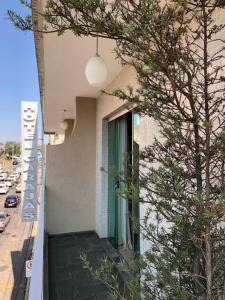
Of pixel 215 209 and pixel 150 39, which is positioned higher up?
pixel 150 39

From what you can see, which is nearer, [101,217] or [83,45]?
[83,45]

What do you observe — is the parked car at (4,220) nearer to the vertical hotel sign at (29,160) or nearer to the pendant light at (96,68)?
the vertical hotel sign at (29,160)

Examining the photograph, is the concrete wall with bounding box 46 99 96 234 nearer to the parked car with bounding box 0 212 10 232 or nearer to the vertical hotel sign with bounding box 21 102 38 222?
the vertical hotel sign with bounding box 21 102 38 222

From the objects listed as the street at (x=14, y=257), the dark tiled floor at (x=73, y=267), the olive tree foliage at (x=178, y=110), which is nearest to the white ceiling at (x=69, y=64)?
the olive tree foliage at (x=178, y=110)

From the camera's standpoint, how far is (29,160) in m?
8.46

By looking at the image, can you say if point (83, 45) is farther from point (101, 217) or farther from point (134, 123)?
point (101, 217)

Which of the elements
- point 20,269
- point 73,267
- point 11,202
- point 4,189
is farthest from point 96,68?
point 4,189

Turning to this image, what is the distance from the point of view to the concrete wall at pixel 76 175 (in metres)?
6.06

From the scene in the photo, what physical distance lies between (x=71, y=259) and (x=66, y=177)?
2024mm

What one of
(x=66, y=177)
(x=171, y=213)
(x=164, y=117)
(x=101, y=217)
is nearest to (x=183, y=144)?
(x=164, y=117)

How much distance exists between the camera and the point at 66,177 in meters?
6.16

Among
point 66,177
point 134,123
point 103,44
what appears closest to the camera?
point 103,44

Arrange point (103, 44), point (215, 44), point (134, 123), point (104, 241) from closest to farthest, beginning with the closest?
point (215, 44), point (103, 44), point (134, 123), point (104, 241)

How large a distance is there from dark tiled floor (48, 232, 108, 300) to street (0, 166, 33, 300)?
627 cm
